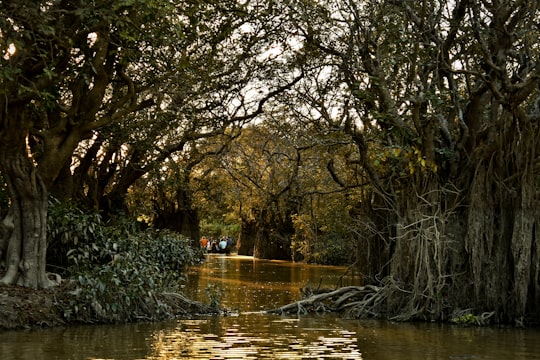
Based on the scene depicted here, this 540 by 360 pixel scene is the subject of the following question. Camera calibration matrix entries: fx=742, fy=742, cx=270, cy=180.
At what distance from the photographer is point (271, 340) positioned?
36.5 feet

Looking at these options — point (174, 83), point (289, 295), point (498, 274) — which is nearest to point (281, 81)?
point (174, 83)

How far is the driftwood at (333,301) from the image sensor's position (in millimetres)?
15500


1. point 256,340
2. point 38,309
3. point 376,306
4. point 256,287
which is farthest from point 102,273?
point 256,287

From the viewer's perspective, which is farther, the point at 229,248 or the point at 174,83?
the point at 229,248

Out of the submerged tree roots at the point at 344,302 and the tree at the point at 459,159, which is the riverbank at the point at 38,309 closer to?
the submerged tree roots at the point at 344,302

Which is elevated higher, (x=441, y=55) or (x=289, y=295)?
(x=441, y=55)

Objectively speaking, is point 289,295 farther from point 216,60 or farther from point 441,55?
point 441,55

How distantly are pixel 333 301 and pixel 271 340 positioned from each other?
18.1ft

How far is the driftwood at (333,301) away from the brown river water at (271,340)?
0.69m

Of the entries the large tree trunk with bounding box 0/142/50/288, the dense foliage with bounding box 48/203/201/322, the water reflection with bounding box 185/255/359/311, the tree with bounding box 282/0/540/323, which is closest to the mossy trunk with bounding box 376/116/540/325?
the tree with bounding box 282/0/540/323

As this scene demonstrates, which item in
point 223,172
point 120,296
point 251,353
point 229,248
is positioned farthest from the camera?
point 229,248

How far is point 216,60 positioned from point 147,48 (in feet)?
9.23

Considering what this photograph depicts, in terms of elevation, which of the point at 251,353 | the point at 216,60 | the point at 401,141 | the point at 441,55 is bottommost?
the point at 251,353

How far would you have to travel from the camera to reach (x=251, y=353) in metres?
9.77
